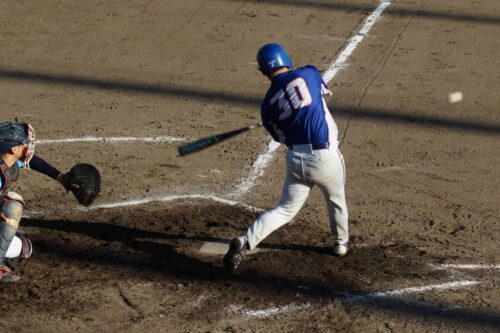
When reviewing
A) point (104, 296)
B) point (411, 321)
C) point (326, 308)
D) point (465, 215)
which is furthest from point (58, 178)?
point (465, 215)

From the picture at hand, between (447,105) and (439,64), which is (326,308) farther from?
(439,64)

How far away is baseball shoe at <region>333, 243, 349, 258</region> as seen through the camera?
7.12 m

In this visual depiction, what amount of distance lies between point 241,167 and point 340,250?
215 cm

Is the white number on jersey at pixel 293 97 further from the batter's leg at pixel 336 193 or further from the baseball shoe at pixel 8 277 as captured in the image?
the baseball shoe at pixel 8 277

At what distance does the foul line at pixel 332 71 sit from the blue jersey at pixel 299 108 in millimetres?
1789

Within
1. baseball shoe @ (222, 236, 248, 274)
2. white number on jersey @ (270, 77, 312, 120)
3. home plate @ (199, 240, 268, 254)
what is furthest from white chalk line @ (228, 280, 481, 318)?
white number on jersey @ (270, 77, 312, 120)

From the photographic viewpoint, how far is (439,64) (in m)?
11.5

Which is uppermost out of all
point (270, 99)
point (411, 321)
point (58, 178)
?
point (270, 99)

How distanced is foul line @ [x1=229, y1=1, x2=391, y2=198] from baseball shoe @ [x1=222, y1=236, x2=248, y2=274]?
1.66 metres

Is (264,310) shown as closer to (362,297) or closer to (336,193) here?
(362,297)

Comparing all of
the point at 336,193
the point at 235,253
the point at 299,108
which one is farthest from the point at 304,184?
the point at 235,253

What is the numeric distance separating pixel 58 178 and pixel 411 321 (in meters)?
2.89

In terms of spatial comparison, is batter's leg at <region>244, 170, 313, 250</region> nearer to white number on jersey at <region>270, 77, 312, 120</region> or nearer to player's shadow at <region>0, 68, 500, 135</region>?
white number on jersey at <region>270, 77, 312, 120</region>

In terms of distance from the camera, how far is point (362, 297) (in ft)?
21.5
